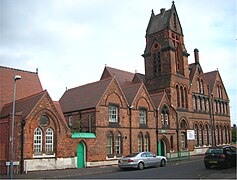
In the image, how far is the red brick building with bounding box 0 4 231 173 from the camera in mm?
24719

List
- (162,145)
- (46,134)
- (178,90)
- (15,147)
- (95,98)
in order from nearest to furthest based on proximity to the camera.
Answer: (15,147) < (46,134) < (95,98) < (162,145) < (178,90)

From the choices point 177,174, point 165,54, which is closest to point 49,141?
point 177,174

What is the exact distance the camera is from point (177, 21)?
4416 cm

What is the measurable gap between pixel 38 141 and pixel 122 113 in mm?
10698

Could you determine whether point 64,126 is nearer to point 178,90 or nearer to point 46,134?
point 46,134

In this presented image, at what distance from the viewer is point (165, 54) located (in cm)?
4162

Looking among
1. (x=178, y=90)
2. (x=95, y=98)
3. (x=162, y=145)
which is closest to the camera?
(x=95, y=98)

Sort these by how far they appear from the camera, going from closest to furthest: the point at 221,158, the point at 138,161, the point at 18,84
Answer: the point at 221,158
the point at 138,161
the point at 18,84

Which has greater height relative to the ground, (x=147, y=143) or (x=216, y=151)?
(x=216, y=151)

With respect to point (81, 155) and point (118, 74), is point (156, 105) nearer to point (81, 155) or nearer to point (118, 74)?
point (118, 74)

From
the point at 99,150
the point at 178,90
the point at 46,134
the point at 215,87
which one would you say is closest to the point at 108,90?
the point at 99,150

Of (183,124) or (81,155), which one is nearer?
(81,155)

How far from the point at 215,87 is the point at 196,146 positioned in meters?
13.8

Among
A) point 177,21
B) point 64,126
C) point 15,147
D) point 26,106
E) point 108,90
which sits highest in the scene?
point 177,21
